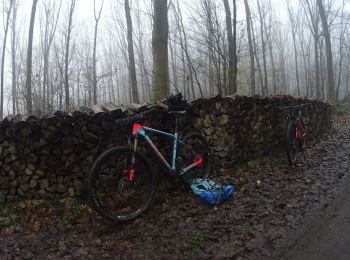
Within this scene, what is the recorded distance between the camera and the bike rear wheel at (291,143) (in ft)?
17.6

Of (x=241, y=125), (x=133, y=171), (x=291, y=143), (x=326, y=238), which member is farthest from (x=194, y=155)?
(x=291, y=143)

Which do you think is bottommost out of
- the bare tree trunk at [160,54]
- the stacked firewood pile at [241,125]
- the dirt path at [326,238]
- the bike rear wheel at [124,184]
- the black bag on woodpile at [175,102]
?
the dirt path at [326,238]

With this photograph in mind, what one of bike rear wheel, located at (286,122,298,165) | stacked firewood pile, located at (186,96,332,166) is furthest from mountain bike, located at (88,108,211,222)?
bike rear wheel, located at (286,122,298,165)

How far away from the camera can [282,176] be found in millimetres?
4891

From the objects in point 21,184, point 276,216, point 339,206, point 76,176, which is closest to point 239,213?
Result: point 276,216

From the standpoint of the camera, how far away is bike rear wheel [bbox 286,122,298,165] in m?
5.38

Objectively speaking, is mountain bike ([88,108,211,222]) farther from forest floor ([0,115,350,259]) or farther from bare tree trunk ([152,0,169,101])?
bare tree trunk ([152,0,169,101])

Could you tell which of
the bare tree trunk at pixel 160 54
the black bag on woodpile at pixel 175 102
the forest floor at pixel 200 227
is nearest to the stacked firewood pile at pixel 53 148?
the forest floor at pixel 200 227

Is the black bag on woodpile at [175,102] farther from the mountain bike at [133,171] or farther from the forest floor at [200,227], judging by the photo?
the forest floor at [200,227]

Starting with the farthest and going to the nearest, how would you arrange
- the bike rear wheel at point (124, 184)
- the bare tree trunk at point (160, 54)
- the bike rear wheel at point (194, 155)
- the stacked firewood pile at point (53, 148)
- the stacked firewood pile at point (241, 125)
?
the bare tree trunk at point (160, 54), the stacked firewood pile at point (241, 125), the bike rear wheel at point (194, 155), the stacked firewood pile at point (53, 148), the bike rear wheel at point (124, 184)

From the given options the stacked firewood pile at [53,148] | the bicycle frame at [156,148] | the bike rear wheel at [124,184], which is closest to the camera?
the bike rear wheel at [124,184]

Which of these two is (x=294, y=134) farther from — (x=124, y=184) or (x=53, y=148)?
(x=53, y=148)

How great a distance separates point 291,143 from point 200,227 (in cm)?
302

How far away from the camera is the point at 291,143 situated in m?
5.52
